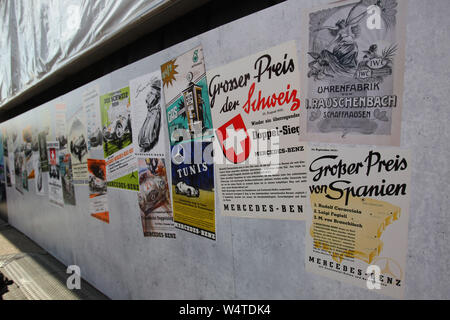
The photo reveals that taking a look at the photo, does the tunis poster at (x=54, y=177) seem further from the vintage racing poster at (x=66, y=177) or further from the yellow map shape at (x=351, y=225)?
the yellow map shape at (x=351, y=225)

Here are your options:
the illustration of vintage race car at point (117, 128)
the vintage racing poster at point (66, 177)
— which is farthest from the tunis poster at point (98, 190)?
the vintage racing poster at point (66, 177)

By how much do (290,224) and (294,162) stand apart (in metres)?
0.28

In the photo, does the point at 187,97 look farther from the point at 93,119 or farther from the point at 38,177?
the point at 38,177

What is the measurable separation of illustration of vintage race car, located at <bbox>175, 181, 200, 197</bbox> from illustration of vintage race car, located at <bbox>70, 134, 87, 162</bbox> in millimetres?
1438

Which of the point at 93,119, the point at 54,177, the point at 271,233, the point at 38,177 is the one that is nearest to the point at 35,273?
the point at 54,177

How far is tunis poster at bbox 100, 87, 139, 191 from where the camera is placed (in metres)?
2.06

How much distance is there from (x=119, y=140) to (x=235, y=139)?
3.92 feet

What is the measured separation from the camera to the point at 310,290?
3.88 ft

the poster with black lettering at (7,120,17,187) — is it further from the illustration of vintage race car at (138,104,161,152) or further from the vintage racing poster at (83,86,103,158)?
the illustration of vintage race car at (138,104,161,152)

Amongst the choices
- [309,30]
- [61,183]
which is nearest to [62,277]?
[61,183]

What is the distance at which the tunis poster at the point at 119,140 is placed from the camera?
206 centimetres

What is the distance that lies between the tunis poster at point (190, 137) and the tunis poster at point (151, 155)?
0.08m

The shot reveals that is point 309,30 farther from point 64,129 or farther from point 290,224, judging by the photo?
point 64,129

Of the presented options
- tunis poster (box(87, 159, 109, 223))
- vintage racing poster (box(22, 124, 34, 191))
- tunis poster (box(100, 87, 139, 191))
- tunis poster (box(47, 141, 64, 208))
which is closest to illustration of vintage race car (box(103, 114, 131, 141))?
tunis poster (box(100, 87, 139, 191))
